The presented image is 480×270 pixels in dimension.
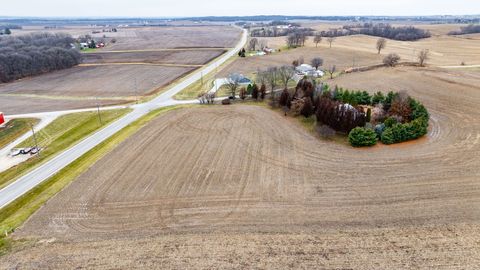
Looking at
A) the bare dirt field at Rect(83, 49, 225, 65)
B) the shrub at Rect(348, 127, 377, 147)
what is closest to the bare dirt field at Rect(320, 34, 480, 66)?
the bare dirt field at Rect(83, 49, 225, 65)

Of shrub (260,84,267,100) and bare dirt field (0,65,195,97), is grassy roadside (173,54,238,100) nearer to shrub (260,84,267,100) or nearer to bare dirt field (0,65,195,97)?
bare dirt field (0,65,195,97)

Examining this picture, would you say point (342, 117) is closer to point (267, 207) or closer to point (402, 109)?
point (402, 109)

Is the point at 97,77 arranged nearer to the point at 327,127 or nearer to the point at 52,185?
the point at 52,185

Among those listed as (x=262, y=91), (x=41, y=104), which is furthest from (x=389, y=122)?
(x=41, y=104)

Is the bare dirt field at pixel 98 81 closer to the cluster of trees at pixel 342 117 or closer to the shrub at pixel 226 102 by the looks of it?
the shrub at pixel 226 102

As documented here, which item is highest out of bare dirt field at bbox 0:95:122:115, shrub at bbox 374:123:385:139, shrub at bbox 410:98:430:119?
shrub at bbox 410:98:430:119

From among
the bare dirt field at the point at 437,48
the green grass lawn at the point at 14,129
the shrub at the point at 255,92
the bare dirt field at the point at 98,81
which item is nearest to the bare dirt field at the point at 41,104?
the bare dirt field at the point at 98,81
